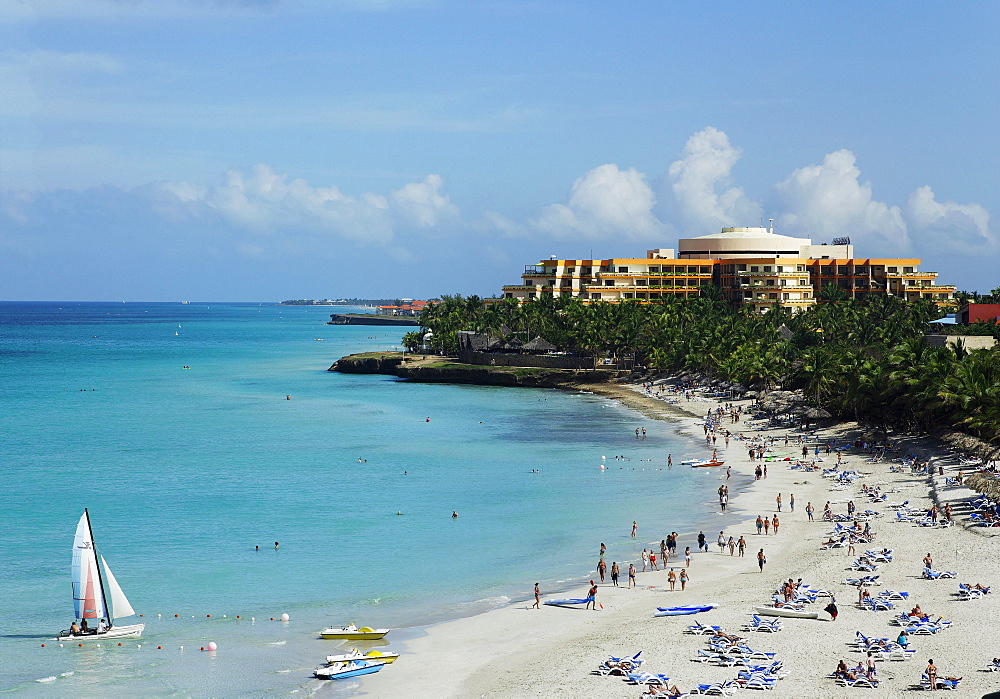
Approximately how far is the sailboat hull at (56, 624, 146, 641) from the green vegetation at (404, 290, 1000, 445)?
4349 centimetres

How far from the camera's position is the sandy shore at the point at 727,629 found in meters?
30.4

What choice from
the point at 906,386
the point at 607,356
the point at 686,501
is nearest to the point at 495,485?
the point at 686,501

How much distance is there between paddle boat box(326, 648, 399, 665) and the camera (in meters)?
33.0

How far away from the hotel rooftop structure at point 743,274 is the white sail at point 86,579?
452ft

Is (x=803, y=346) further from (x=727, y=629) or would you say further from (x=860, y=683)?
(x=860, y=683)

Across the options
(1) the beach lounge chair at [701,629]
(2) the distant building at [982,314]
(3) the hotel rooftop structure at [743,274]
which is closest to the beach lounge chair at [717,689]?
(1) the beach lounge chair at [701,629]

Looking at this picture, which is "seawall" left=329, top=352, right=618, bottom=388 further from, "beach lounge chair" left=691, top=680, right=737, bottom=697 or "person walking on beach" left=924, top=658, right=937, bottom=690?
"person walking on beach" left=924, top=658, right=937, bottom=690

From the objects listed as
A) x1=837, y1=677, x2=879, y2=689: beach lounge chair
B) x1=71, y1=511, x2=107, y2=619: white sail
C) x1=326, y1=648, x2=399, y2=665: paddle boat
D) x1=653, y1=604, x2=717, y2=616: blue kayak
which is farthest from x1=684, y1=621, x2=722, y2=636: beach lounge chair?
x1=71, y1=511, x2=107, y2=619: white sail

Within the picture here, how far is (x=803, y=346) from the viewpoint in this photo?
109312 mm

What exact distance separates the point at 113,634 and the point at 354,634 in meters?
8.99

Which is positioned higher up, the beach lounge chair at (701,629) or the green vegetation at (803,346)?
the green vegetation at (803,346)

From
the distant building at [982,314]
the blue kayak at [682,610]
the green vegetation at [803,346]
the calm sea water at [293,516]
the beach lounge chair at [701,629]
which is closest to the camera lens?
the beach lounge chair at [701,629]

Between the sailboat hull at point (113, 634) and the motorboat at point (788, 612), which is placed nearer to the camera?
the motorboat at point (788, 612)

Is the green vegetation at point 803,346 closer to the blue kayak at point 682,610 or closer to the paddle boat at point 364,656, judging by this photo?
the blue kayak at point 682,610
